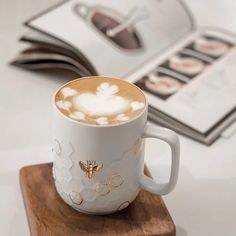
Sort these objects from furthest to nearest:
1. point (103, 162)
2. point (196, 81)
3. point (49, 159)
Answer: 1. point (196, 81)
2. point (49, 159)
3. point (103, 162)

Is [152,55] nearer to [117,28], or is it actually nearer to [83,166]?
[117,28]

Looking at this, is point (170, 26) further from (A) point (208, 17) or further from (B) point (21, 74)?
(B) point (21, 74)

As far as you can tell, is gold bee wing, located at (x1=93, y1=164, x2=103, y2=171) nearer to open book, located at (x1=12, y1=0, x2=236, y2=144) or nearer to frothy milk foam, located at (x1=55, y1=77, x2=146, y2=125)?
→ frothy milk foam, located at (x1=55, y1=77, x2=146, y2=125)

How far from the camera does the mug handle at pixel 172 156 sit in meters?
0.58

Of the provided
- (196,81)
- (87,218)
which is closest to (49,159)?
(87,218)

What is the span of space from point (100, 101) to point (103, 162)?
6cm

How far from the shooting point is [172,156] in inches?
23.4

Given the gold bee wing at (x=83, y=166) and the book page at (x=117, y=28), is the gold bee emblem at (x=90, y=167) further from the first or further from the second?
the book page at (x=117, y=28)

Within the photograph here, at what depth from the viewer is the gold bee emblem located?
0.57 metres

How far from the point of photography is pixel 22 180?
2.21ft

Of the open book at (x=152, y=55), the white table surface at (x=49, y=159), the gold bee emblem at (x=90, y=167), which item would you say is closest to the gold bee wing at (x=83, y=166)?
the gold bee emblem at (x=90, y=167)

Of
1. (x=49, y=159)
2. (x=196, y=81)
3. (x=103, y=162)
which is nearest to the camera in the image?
(x=103, y=162)

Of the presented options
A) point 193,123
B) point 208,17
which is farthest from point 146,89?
point 208,17

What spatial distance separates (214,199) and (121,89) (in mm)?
185
